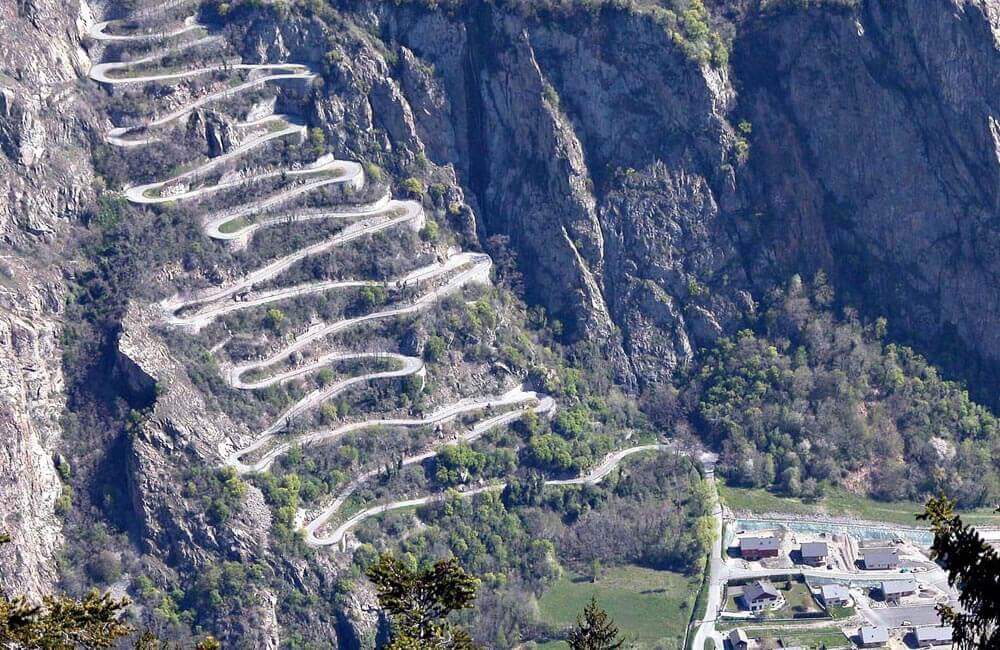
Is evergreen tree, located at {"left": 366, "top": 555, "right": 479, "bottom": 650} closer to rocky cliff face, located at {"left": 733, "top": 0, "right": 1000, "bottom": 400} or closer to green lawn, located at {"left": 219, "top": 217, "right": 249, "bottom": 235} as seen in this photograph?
green lawn, located at {"left": 219, "top": 217, "right": 249, "bottom": 235}

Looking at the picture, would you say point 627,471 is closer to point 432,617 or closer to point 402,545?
point 402,545

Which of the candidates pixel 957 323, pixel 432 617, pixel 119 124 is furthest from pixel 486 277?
pixel 432 617

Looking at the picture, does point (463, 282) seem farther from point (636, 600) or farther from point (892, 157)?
point (892, 157)

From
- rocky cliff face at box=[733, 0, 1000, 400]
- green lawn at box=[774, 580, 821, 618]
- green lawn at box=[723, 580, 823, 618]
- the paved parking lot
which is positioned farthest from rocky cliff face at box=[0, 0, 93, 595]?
rocky cliff face at box=[733, 0, 1000, 400]

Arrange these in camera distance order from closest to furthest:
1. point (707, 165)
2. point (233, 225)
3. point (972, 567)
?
point (972, 567) < point (233, 225) < point (707, 165)

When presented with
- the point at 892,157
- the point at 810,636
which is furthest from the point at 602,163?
the point at 810,636

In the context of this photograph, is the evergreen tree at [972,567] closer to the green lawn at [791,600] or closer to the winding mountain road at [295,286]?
the green lawn at [791,600]
